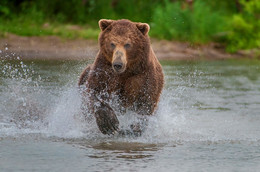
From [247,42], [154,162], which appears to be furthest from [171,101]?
[247,42]

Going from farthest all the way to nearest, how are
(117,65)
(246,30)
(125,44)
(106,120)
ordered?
(246,30)
(106,120)
(125,44)
(117,65)

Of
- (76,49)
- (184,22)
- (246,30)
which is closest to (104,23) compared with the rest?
(76,49)

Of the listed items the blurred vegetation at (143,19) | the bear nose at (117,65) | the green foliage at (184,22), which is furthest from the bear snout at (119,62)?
the green foliage at (184,22)

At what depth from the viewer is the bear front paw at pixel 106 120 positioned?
21.0 ft

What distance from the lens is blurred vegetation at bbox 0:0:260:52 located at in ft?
58.2

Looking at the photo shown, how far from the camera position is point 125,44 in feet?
20.5

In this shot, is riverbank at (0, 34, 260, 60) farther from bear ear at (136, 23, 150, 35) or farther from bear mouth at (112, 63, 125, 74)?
bear mouth at (112, 63, 125, 74)

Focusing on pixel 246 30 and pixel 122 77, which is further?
pixel 246 30

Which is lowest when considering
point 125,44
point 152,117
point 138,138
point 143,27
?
point 138,138

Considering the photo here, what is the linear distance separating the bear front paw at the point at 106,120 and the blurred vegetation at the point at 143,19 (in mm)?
10605

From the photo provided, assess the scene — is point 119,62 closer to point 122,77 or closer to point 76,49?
point 122,77

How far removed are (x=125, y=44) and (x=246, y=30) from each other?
13.3 metres

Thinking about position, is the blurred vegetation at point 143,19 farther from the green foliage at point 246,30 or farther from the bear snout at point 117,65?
the bear snout at point 117,65

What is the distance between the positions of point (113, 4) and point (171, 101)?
11.7 metres
